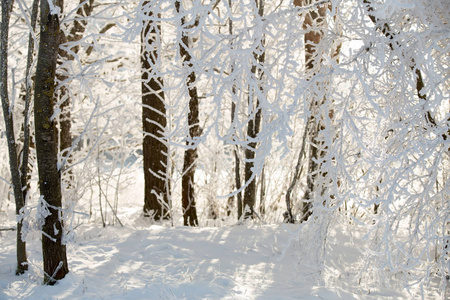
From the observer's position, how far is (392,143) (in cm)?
368

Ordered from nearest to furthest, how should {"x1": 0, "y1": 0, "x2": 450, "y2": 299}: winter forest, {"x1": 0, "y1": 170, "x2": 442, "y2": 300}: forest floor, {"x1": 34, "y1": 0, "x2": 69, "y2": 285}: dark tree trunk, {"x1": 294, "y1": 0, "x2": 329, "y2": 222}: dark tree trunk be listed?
{"x1": 0, "y1": 0, "x2": 450, "y2": 299}: winter forest
{"x1": 34, "y1": 0, "x2": 69, "y2": 285}: dark tree trunk
{"x1": 0, "y1": 170, "x2": 442, "y2": 300}: forest floor
{"x1": 294, "y1": 0, "x2": 329, "y2": 222}: dark tree trunk

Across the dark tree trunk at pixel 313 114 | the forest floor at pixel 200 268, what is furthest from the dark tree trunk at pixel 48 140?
the dark tree trunk at pixel 313 114

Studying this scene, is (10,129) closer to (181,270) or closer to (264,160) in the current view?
(181,270)

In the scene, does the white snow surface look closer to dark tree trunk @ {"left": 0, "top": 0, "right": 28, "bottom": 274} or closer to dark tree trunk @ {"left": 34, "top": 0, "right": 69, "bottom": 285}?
dark tree trunk @ {"left": 0, "top": 0, "right": 28, "bottom": 274}

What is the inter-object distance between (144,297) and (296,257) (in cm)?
202

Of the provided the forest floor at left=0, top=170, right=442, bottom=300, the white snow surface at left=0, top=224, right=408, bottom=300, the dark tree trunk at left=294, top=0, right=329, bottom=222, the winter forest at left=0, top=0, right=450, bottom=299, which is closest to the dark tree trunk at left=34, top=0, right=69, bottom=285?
the winter forest at left=0, top=0, right=450, bottom=299

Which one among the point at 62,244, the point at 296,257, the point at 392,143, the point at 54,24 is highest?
the point at 54,24

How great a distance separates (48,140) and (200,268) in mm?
1924

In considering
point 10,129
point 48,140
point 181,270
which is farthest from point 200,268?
point 10,129

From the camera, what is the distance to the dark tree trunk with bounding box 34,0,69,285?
332 centimetres

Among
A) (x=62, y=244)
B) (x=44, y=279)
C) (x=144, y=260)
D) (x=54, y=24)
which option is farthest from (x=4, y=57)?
(x=144, y=260)

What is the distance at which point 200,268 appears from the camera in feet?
13.4

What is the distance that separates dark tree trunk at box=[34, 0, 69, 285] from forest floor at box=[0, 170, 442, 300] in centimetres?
20

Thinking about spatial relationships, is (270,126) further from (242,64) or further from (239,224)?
(239,224)
